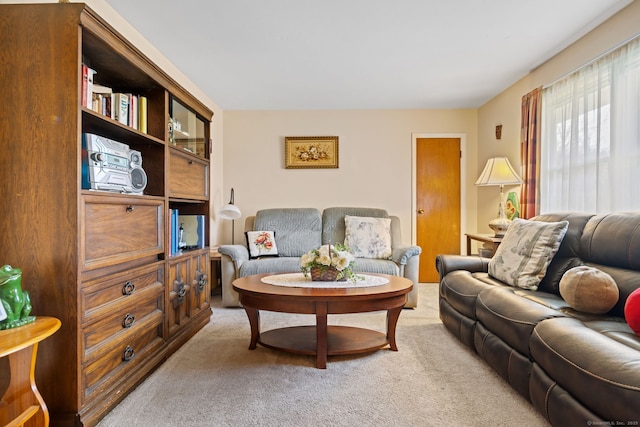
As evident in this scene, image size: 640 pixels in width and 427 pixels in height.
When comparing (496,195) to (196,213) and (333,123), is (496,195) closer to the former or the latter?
(333,123)

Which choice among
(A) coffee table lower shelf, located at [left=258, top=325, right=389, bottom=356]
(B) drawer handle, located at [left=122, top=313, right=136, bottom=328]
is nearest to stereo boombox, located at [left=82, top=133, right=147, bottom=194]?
(B) drawer handle, located at [left=122, top=313, right=136, bottom=328]

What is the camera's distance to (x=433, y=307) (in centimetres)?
385

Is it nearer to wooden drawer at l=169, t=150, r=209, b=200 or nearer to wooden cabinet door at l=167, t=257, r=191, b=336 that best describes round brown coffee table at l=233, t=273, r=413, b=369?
wooden cabinet door at l=167, t=257, r=191, b=336

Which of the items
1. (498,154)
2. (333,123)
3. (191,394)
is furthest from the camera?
(333,123)

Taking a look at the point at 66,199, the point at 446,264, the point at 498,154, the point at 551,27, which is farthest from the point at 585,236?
the point at 66,199

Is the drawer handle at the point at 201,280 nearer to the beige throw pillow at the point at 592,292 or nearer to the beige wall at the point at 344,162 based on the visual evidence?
the beige wall at the point at 344,162

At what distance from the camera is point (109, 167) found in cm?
189

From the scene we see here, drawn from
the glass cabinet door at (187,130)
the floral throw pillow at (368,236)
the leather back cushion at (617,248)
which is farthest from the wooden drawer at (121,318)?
the leather back cushion at (617,248)

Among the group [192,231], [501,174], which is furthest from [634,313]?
[192,231]

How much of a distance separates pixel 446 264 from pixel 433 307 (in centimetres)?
96

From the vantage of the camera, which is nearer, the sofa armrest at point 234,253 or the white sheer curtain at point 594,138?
the white sheer curtain at point 594,138

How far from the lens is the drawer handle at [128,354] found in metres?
1.96

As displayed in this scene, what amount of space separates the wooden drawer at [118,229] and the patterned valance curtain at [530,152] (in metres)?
3.23

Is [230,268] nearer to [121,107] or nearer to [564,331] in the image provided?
[121,107]
